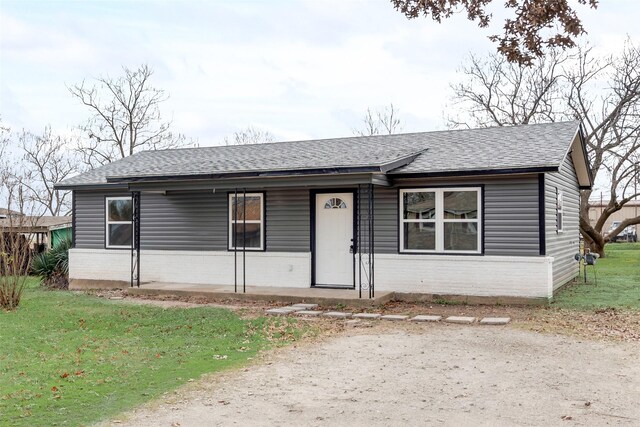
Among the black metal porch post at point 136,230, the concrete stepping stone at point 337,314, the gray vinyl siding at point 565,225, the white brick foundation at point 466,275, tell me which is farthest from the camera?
the black metal porch post at point 136,230

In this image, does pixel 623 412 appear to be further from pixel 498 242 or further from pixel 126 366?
pixel 498 242

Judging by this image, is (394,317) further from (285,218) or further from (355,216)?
(285,218)

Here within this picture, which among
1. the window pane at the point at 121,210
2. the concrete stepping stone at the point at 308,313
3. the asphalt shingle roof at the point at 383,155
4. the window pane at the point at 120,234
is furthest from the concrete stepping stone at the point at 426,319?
the window pane at the point at 121,210

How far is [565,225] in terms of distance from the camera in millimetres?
14500

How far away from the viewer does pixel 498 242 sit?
1170cm

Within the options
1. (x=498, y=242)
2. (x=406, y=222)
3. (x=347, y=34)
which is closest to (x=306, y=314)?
(x=406, y=222)

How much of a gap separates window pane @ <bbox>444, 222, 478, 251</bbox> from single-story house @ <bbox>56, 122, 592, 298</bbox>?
2cm

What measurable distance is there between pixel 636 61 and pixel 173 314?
24865 mm

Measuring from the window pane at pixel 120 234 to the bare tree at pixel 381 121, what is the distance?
2795 centimetres

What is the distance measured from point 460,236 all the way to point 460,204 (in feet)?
2.04

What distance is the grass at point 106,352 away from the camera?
5348mm

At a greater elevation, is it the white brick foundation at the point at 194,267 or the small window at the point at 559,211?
the small window at the point at 559,211

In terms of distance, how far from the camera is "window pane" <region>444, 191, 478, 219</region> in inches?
470

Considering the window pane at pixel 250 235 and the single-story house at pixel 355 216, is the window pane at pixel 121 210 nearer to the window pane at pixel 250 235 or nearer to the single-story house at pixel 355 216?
the single-story house at pixel 355 216
